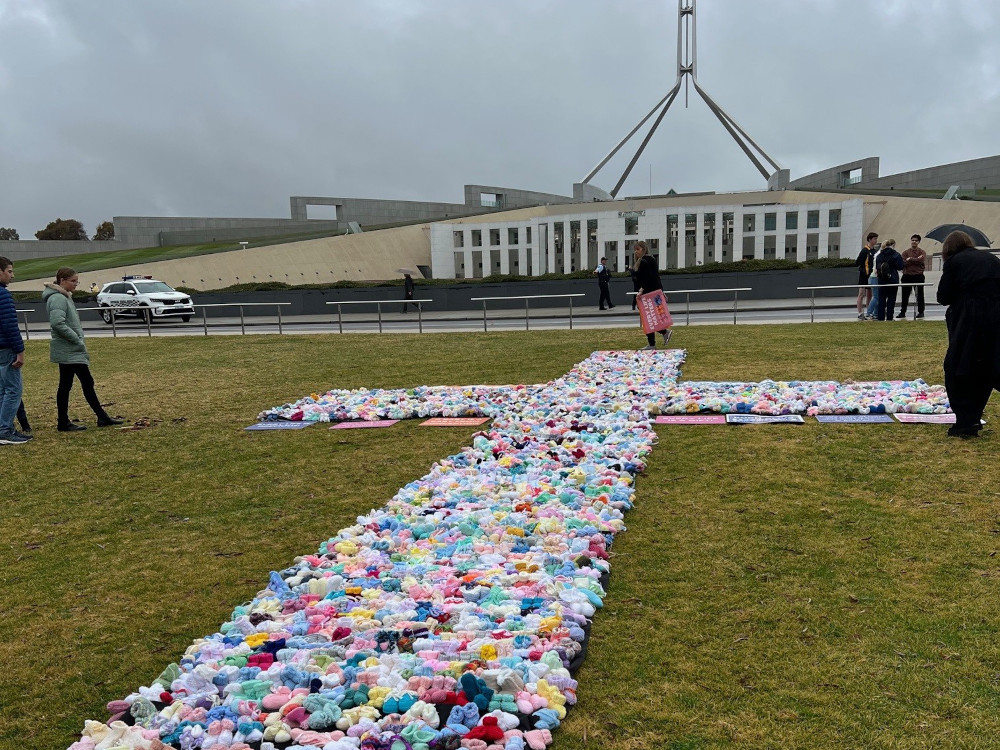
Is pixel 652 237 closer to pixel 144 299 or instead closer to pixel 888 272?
pixel 888 272

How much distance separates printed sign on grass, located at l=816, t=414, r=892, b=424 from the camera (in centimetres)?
665

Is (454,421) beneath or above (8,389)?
beneath

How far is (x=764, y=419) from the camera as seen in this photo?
6910mm

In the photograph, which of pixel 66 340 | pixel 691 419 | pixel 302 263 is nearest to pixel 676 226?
pixel 302 263

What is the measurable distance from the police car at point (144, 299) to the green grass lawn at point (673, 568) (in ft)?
66.5

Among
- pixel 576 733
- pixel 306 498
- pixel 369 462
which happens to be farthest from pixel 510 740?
pixel 369 462

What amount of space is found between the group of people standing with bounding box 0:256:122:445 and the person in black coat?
27.1ft

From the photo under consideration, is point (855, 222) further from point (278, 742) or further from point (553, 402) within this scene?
point (278, 742)

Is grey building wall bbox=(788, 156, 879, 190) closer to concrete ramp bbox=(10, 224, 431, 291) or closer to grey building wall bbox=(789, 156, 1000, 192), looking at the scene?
grey building wall bbox=(789, 156, 1000, 192)

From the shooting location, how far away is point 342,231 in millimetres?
42906

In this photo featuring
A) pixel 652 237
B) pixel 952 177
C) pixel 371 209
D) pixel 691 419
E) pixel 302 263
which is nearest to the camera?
pixel 691 419

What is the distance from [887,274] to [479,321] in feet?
39.7

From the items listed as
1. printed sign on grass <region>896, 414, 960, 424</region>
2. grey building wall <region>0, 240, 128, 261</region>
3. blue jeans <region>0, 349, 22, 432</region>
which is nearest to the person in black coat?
printed sign on grass <region>896, 414, 960, 424</region>

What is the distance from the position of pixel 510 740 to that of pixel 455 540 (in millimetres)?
1865
